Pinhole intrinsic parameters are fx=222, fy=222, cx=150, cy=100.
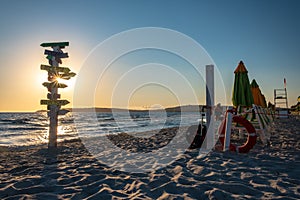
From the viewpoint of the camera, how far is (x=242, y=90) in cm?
775

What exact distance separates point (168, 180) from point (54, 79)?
4.85 metres

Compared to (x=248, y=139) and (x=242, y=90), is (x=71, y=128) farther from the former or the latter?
(x=248, y=139)

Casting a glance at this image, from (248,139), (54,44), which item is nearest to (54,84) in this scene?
(54,44)

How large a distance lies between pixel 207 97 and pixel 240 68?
2905 mm

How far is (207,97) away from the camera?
19.3 feet

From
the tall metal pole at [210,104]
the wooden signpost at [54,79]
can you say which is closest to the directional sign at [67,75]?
the wooden signpost at [54,79]

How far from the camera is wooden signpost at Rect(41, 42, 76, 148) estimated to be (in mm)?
6512

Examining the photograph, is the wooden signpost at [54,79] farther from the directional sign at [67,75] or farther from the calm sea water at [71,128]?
the calm sea water at [71,128]

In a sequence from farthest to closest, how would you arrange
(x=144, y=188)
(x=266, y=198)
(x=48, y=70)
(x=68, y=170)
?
(x=48, y=70)
(x=68, y=170)
(x=144, y=188)
(x=266, y=198)

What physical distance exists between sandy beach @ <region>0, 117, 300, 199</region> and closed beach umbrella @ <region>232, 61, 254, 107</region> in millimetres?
3289

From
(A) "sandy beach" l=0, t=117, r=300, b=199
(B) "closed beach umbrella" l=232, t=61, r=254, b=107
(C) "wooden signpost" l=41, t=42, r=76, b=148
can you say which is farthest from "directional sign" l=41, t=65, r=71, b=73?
(B) "closed beach umbrella" l=232, t=61, r=254, b=107

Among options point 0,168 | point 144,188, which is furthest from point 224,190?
point 0,168

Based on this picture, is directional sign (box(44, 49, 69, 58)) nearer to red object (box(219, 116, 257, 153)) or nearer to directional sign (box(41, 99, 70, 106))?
directional sign (box(41, 99, 70, 106))

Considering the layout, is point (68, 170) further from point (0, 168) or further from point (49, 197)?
point (0, 168)
